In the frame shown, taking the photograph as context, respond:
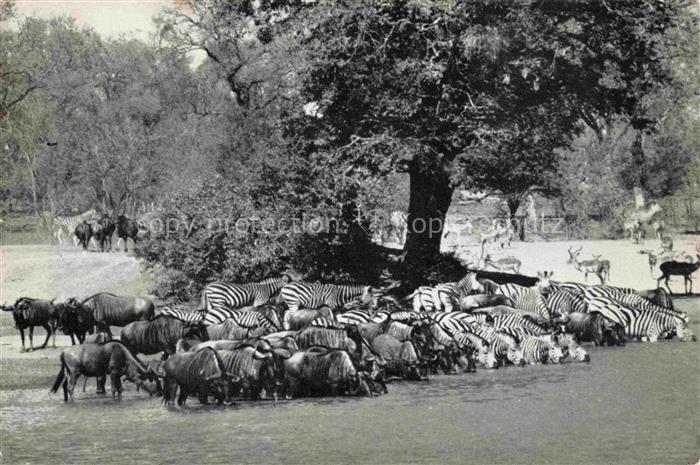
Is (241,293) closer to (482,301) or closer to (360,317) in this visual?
(360,317)

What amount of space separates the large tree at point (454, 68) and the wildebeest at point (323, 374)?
40.6ft

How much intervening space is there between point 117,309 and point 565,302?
10.4 metres

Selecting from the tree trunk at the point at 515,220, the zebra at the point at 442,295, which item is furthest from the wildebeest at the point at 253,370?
the tree trunk at the point at 515,220

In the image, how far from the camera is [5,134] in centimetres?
4459

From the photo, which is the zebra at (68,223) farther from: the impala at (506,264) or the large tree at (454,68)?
the large tree at (454,68)

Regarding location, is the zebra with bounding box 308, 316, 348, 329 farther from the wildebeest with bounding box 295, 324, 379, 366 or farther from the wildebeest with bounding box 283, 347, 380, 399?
the wildebeest with bounding box 283, 347, 380, 399

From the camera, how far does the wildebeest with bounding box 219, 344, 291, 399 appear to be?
57.6ft

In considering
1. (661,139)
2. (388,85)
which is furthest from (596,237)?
(388,85)

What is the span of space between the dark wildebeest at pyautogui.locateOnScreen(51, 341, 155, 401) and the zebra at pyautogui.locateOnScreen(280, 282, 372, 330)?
985cm

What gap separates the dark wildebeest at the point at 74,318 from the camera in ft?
78.0

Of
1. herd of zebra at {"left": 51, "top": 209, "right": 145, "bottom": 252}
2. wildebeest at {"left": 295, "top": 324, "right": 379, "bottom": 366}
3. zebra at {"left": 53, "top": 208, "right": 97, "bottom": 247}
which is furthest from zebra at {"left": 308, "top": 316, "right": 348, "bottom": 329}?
zebra at {"left": 53, "top": 208, "right": 97, "bottom": 247}

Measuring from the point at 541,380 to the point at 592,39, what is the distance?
14.3 m

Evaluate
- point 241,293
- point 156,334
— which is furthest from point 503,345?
point 241,293

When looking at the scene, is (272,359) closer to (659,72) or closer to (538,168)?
(538,168)
